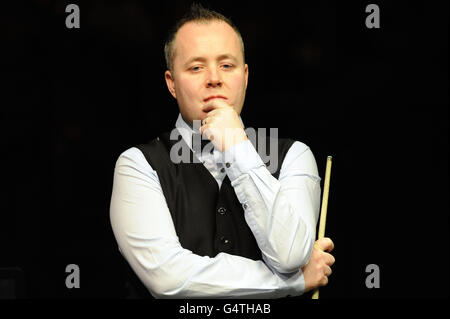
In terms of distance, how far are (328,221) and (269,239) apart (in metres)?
1.03

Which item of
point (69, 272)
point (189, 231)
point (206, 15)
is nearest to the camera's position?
point (189, 231)

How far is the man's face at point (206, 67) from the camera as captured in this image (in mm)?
2385

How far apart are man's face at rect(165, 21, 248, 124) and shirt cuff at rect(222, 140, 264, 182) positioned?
9.9 inches

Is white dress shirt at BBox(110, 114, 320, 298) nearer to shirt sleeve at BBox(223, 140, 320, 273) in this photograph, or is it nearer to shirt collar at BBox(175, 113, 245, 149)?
shirt sleeve at BBox(223, 140, 320, 273)

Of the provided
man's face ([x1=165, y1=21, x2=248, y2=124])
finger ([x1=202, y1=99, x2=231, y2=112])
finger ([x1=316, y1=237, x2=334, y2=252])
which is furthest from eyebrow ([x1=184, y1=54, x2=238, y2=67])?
finger ([x1=316, y1=237, x2=334, y2=252])

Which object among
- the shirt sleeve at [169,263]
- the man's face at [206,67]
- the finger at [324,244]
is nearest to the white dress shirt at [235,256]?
the shirt sleeve at [169,263]

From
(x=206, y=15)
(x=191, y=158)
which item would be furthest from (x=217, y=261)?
(x=206, y=15)

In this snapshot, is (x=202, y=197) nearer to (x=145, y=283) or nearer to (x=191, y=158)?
(x=191, y=158)

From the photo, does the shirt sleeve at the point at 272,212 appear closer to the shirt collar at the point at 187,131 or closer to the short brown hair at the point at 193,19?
the shirt collar at the point at 187,131

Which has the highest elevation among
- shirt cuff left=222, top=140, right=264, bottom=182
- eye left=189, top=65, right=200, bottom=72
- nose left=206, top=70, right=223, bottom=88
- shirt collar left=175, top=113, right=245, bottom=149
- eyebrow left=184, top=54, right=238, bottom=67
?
eyebrow left=184, top=54, right=238, bottom=67

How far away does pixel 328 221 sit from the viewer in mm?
3102

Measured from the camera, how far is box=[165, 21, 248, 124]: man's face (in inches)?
93.9

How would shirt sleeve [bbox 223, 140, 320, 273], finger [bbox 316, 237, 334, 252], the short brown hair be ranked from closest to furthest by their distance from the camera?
shirt sleeve [bbox 223, 140, 320, 273] → finger [bbox 316, 237, 334, 252] → the short brown hair

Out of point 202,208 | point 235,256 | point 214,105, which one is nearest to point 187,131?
point 214,105
